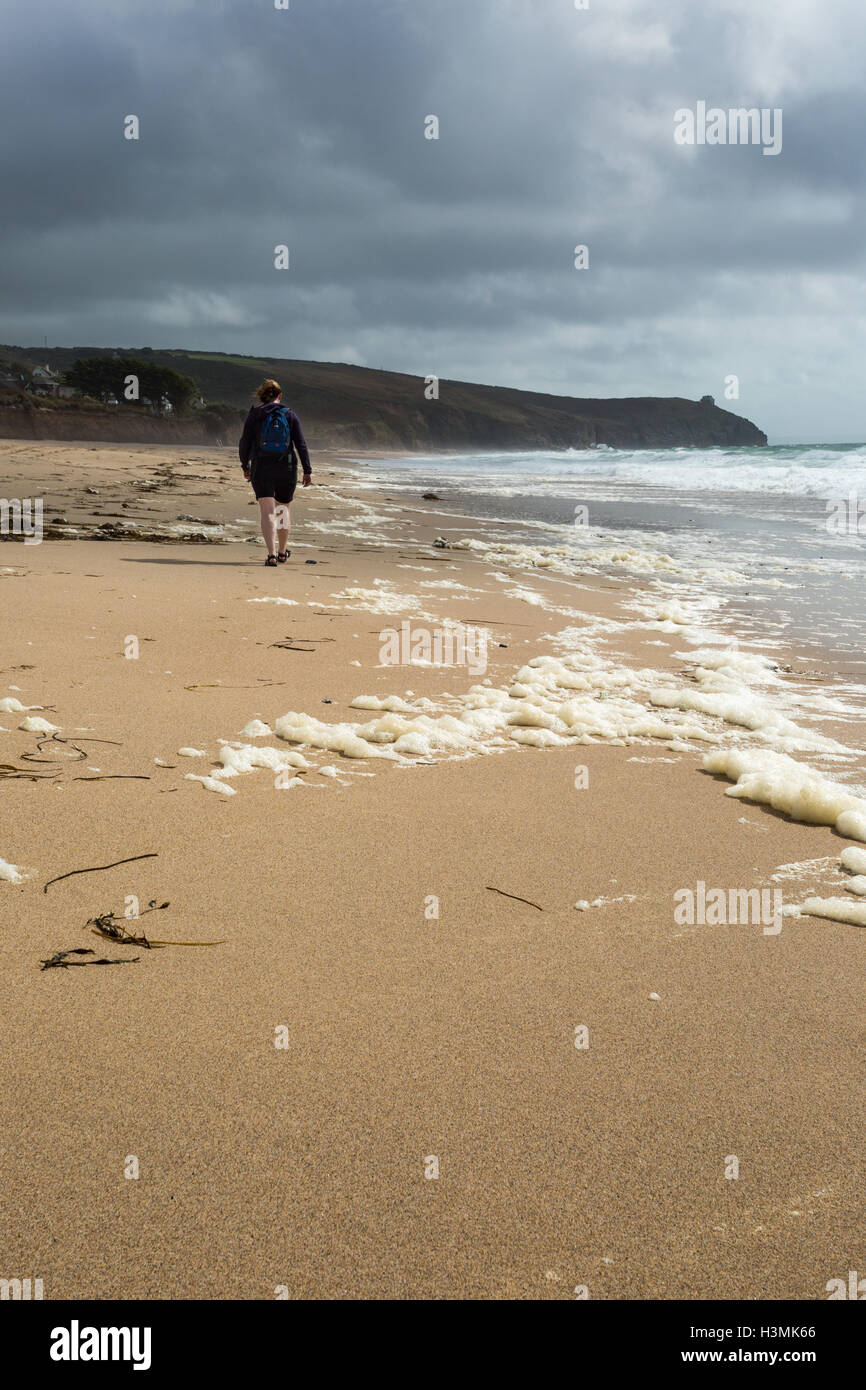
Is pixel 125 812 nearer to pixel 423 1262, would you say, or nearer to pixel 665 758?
pixel 423 1262

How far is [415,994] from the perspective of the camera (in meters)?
1.86

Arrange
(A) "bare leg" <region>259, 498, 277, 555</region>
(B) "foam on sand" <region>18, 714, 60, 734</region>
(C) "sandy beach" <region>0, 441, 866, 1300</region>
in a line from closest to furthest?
(C) "sandy beach" <region>0, 441, 866, 1300</region> → (B) "foam on sand" <region>18, 714, 60, 734</region> → (A) "bare leg" <region>259, 498, 277, 555</region>

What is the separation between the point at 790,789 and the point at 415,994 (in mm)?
1705

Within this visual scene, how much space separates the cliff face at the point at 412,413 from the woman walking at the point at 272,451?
49.4m

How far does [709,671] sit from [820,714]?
2.51 ft

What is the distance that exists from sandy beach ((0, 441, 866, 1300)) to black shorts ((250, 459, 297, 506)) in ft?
14.6

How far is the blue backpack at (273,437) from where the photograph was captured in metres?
8.38

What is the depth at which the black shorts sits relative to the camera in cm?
828

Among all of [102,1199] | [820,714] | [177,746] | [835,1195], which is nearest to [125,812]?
[177,746]

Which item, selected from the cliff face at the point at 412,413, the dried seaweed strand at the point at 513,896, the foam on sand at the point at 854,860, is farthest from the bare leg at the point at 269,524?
the cliff face at the point at 412,413

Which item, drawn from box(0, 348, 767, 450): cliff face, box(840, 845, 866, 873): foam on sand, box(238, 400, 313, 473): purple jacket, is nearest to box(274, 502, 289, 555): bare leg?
box(238, 400, 313, 473): purple jacket

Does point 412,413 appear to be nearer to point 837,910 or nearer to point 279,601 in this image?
point 279,601

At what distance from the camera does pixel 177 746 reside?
3121 mm

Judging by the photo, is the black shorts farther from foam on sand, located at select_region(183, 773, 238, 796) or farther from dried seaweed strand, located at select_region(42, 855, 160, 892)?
dried seaweed strand, located at select_region(42, 855, 160, 892)
